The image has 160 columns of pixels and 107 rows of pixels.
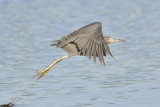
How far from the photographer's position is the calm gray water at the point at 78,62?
343 inches

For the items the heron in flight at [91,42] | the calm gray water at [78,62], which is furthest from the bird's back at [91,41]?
the calm gray water at [78,62]

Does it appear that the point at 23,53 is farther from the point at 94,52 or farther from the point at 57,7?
the point at 57,7

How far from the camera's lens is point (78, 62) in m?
12.2

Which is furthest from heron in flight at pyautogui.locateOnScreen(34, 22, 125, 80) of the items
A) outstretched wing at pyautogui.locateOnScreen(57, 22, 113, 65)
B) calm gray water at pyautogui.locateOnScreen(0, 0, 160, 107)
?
calm gray water at pyautogui.locateOnScreen(0, 0, 160, 107)

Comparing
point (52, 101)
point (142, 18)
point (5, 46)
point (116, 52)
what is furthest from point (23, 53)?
point (142, 18)

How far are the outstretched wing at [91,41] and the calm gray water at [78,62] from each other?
986mm

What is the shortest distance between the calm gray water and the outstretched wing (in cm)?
99

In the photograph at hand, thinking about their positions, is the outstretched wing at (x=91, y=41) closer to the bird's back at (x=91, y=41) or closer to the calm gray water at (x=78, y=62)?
the bird's back at (x=91, y=41)

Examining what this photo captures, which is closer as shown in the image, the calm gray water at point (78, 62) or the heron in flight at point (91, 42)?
the heron in flight at point (91, 42)

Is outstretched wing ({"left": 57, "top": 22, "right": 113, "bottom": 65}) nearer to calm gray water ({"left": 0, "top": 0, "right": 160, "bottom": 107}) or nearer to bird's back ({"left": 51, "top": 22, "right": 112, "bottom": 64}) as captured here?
bird's back ({"left": 51, "top": 22, "right": 112, "bottom": 64})

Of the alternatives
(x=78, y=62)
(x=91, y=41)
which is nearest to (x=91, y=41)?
(x=91, y=41)

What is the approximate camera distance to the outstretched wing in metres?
7.72

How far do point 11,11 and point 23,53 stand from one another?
32.9ft

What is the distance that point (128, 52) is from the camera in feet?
43.6
